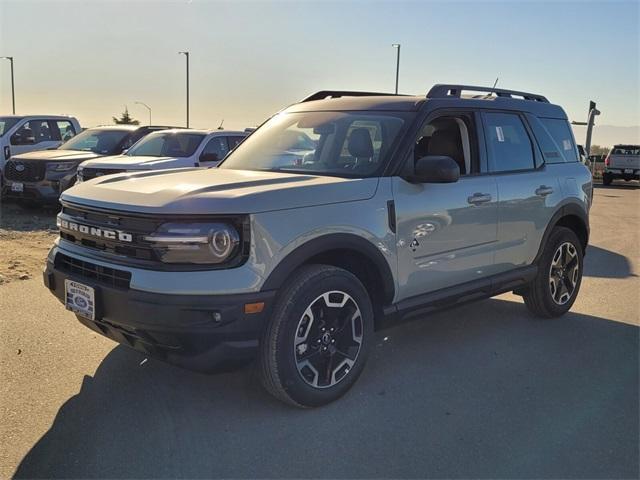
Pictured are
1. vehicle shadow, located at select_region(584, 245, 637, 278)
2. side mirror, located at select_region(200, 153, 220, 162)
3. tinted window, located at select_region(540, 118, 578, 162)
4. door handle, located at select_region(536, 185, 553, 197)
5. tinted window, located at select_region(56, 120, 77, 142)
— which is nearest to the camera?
door handle, located at select_region(536, 185, 553, 197)

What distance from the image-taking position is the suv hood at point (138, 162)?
951 cm

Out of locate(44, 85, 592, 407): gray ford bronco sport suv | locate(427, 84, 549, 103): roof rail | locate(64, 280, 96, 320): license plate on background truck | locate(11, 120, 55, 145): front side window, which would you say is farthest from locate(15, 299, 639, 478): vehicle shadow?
locate(11, 120, 55, 145): front side window

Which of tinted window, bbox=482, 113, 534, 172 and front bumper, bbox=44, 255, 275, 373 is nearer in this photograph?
front bumper, bbox=44, 255, 275, 373

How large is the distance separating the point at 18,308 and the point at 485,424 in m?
4.09

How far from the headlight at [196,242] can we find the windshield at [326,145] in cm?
112

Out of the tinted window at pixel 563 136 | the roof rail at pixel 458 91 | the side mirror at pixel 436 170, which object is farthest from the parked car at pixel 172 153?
the side mirror at pixel 436 170

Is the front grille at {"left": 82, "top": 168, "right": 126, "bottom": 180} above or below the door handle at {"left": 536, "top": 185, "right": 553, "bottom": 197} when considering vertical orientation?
below

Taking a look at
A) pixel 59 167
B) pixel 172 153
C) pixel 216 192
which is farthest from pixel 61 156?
pixel 216 192

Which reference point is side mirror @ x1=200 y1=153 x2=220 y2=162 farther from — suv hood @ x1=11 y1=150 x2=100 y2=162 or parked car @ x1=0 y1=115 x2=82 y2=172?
parked car @ x1=0 y1=115 x2=82 y2=172

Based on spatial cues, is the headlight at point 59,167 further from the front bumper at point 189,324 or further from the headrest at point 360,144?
the front bumper at point 189,324

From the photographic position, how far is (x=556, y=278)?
5.52 m

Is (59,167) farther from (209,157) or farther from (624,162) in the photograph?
(624,162)

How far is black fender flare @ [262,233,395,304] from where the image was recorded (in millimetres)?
3234

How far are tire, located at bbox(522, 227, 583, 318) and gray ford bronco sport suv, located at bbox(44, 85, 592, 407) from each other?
0.13 feet
